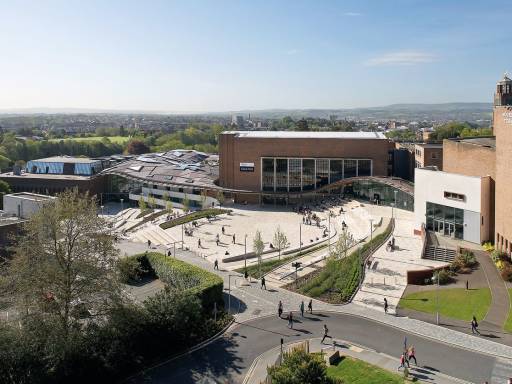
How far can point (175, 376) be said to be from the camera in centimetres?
2653

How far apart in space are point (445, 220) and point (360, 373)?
1065 inches

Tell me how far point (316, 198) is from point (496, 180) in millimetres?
39887

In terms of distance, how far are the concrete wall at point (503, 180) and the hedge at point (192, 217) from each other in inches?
1549

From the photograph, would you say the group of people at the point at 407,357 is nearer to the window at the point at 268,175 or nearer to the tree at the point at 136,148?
the window at the point at 268,175

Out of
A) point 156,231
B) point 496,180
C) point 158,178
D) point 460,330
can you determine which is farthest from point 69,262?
point 158,178

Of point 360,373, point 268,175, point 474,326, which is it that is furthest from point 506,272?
point 268,175

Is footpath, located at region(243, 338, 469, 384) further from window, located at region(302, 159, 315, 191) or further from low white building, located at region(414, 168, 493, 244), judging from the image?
window, located at region(302, 159, 315, 191)

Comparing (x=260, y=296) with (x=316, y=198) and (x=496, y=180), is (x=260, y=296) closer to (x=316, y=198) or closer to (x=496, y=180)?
(x=496, y=180)

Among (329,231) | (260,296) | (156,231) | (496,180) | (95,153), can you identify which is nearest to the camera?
(260,296)

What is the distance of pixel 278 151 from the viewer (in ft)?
273

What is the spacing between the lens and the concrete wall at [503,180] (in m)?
39.6

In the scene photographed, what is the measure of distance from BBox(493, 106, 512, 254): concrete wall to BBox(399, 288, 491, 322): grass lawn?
7316mm

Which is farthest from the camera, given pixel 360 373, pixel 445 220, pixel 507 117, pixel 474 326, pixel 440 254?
pixel 445 220

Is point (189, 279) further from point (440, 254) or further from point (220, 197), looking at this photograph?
point (220, 197)
